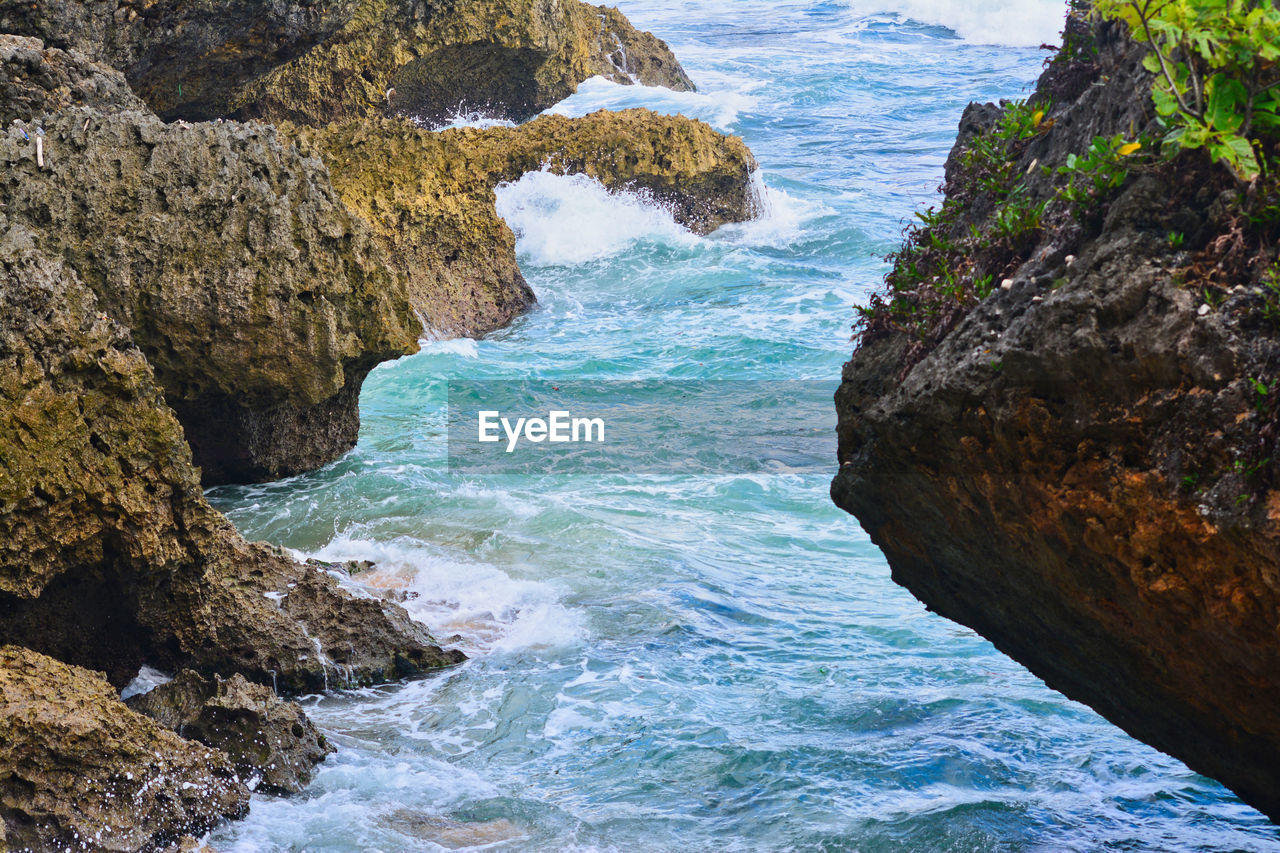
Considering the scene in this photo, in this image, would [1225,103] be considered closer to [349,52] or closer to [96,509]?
[96,509]

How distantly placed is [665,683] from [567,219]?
12.6m

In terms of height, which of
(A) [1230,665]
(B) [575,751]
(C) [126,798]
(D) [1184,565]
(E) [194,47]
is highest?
(E) [194,47]

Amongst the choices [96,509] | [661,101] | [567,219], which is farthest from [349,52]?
[96,509]

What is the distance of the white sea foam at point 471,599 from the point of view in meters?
6.70

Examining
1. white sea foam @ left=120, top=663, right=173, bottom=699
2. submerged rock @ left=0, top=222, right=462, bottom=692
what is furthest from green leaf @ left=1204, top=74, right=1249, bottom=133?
white sea foam @ left=120, top=663, right=173, bottom=699

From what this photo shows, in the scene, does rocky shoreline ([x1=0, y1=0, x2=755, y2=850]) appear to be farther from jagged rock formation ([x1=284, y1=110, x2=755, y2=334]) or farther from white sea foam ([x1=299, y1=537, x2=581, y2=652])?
white sea foam ([x1=299, y1=537, x2=581, y2=652])

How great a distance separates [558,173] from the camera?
17750 millimetres

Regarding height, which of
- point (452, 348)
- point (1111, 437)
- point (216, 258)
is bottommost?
point (452, 348)

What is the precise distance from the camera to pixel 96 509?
4.55 meters

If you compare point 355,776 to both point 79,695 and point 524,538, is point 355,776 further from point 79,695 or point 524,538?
point 524,538

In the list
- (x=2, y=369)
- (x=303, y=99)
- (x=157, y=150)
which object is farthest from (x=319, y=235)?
(x=303, y=99)

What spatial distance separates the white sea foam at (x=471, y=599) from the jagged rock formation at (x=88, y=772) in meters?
2.27

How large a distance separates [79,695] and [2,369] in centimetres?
123

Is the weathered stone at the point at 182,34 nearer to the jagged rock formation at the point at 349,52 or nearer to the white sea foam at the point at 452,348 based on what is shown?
the jagged rock formation at the point at 349,52
